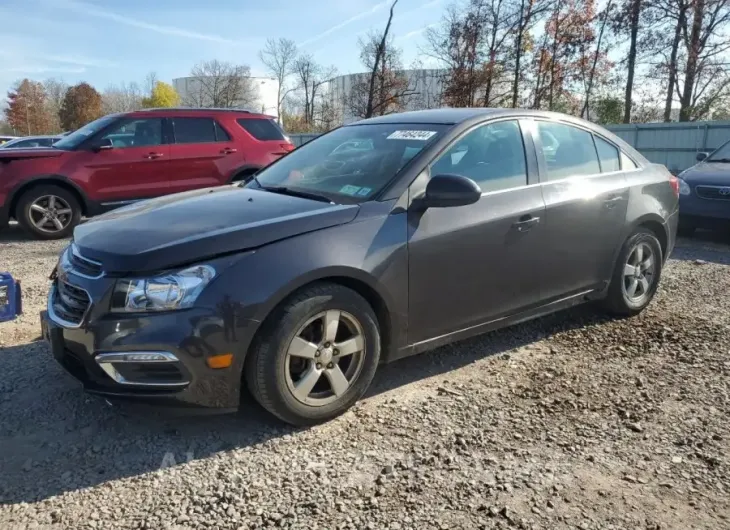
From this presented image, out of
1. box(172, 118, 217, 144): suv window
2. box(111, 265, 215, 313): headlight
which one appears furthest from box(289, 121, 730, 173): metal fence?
box(111, 265, 215, 313): headlight

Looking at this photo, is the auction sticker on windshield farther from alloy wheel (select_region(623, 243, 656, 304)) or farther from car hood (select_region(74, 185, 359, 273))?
alloy wheel (select_region(623, 243, 656, 304))

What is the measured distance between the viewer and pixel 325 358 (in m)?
3.14

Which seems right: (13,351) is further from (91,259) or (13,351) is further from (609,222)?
(609,222)

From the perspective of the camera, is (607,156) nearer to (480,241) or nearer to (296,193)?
(480,241)

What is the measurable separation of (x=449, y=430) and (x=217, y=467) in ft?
3.82

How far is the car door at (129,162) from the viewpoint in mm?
8602

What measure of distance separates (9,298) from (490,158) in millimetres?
3608

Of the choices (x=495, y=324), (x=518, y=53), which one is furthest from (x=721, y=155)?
(x=518, y=53)

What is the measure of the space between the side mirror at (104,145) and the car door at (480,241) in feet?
21.3

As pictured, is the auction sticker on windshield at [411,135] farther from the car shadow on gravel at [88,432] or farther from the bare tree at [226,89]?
the bare tree at [226,89]

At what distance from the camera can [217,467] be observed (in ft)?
9.22

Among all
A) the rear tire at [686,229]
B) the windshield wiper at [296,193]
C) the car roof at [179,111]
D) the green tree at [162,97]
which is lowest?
the rear tire at [686,229]

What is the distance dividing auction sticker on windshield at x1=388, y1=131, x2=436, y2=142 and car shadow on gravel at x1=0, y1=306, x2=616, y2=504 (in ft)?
4.79

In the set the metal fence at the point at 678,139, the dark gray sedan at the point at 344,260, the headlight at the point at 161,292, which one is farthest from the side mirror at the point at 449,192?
the metal fence at the point at 678,139
